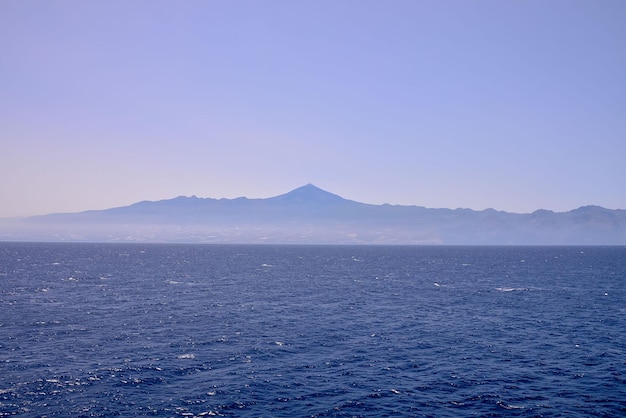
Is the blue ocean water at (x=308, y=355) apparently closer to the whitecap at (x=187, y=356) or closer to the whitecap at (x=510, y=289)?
the whitecap at (x=187, y=356)

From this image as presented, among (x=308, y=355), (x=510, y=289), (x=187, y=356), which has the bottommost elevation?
(x=510, y=289)

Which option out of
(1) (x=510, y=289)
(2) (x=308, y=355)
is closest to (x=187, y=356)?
(2) (x=308, y=355)

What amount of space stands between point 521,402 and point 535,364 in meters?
13.9

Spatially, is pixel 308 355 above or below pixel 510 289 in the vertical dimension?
above

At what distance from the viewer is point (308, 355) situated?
2352 inches

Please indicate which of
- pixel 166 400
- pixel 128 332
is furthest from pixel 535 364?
pixel 128 332

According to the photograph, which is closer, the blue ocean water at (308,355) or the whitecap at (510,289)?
the blue ocean water at (308,355)

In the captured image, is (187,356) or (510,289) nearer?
(187,356)

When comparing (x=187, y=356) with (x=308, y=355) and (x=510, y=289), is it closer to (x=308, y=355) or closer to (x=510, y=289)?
(x=308, y=355)

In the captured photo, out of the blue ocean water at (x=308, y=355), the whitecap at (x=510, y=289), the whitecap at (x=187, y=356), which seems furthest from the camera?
the whitecap at (x=510, y=289)

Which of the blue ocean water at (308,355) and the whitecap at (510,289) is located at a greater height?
the blue ocean water at (308,355)

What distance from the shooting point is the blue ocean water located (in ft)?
143

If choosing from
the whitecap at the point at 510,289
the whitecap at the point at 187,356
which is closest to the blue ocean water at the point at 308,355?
the whitecap at the point at 187,356

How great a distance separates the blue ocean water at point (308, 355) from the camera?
1720 inches
